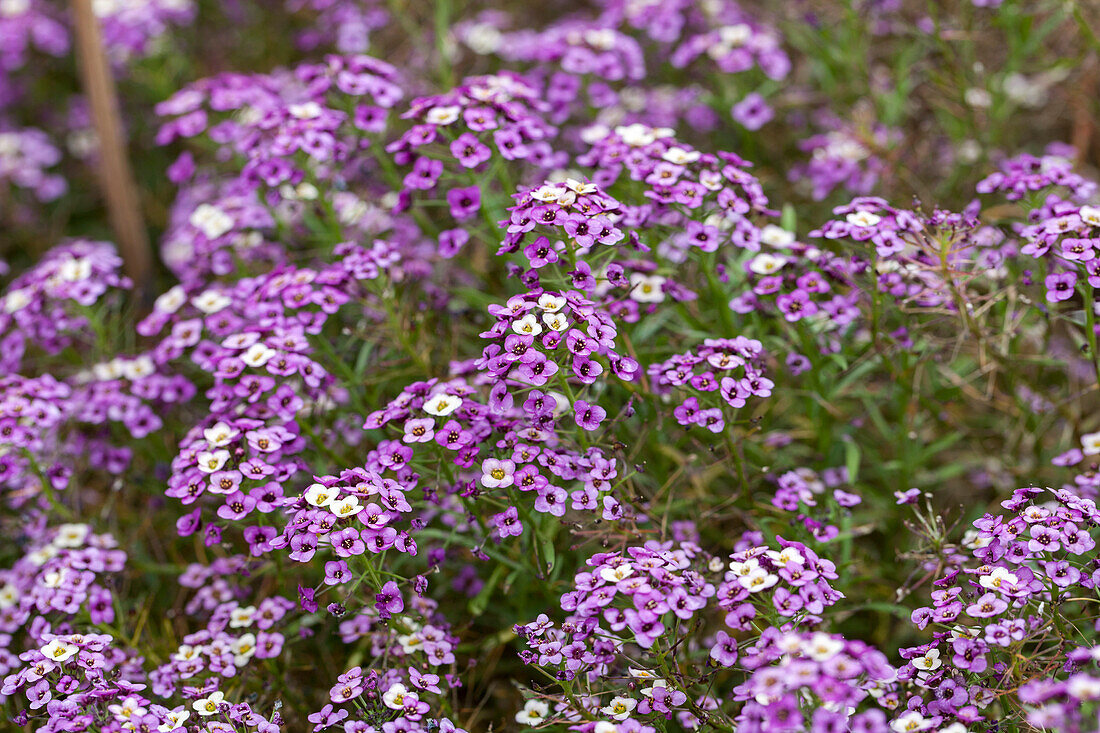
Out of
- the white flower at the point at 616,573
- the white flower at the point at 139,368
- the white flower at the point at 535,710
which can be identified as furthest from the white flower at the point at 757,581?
the white flower at the point at 139,368

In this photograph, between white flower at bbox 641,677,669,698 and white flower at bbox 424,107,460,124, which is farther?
white flower at bbox 424,107,460,124

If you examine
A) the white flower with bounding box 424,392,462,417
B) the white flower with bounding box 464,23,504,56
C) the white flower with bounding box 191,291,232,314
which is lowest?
the white flower with bounding box 424,392,462,417

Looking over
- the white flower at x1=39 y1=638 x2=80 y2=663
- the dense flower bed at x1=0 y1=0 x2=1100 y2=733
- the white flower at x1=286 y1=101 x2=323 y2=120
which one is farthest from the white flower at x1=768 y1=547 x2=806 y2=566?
the white flower at x1=286 y1=101 x2=323 y2=120

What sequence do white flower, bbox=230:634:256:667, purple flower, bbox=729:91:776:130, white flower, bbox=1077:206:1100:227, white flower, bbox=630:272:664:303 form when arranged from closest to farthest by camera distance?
white flower, bbox=1077:206:1100:227
white flower, bbox=230:634:256:667
white flower, bbox=630:272:664:303
purple flower, bbox=729:91:776:130

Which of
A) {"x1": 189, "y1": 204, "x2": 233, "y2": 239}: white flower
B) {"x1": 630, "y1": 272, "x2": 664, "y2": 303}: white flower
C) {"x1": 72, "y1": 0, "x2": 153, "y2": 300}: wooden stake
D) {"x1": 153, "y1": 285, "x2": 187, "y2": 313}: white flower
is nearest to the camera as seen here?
{"x1": 630, "y1": 272, "x2": 664, "y2": 303}: white flower

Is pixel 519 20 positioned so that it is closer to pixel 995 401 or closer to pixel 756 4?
pixel 756 4

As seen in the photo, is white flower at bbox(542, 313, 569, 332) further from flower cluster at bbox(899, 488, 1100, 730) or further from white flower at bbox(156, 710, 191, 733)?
white flower at bbox(156, 710, 191, 733)

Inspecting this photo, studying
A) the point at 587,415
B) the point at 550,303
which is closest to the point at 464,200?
the point at 550,303
